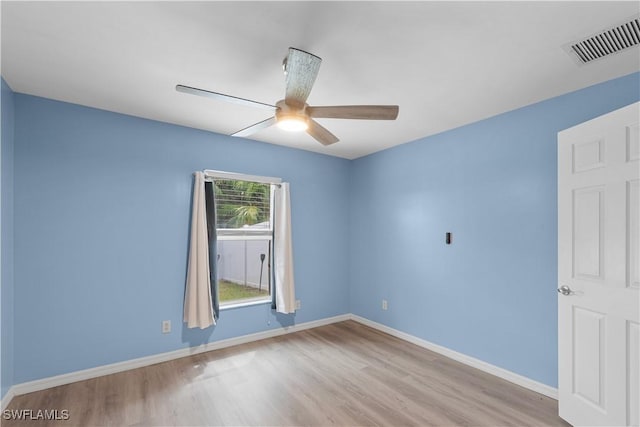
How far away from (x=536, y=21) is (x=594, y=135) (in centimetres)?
94

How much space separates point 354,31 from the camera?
1737mm

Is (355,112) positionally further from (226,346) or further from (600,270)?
(226,346)

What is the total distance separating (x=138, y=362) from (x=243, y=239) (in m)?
1.64

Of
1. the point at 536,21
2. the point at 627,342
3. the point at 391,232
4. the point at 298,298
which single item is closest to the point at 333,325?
the point at 298,298

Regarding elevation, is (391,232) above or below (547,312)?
above

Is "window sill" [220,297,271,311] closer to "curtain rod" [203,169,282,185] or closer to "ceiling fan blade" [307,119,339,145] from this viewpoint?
"curtain rod" [203,169,282,185]

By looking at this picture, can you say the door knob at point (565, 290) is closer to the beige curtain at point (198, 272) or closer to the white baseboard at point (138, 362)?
the white baseboard at point (138, 362)

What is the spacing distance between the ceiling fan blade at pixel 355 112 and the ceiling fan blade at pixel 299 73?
0.13 metres

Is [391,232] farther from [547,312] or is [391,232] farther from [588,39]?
[588,39]

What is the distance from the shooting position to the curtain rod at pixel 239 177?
11.4 feet

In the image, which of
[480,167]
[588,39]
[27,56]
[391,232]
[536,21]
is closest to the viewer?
[536,21]

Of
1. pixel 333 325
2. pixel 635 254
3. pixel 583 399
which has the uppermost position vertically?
pixel 635 254

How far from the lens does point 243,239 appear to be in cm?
385

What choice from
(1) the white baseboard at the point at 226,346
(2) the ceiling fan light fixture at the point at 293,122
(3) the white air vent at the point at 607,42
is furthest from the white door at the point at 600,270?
(2) the ceiling fan light fixture at the point at 293,122
